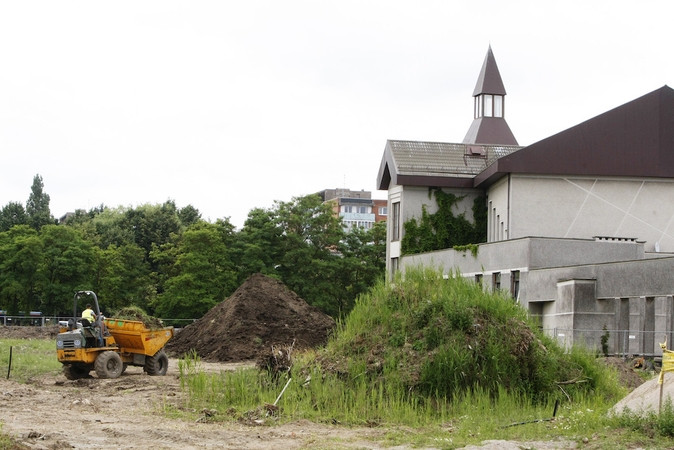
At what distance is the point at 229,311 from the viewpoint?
146ft

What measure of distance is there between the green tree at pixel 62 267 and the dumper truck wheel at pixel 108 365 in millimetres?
48544

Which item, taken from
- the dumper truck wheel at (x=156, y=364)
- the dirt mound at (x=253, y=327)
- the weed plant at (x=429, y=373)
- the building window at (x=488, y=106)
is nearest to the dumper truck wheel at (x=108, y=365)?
the dumper truck wheel at (x=156, y=364)

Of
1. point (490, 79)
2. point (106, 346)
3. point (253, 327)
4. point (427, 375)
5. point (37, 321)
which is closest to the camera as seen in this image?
point (427, 375)

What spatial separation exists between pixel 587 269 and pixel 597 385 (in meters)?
15.9

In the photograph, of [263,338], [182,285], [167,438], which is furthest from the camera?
[182,285]

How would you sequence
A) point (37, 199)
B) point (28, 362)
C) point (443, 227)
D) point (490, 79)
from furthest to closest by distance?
point (37, 199) → point (490, 79) → point (443, 227) → point (28, 362)

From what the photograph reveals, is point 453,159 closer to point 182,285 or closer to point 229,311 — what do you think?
point 229,311

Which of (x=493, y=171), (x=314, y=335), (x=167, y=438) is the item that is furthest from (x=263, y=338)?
(x=167, y=438)

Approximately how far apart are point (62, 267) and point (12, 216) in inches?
1374

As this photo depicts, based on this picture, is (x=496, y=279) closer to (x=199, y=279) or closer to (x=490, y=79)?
(x=490, y=79)

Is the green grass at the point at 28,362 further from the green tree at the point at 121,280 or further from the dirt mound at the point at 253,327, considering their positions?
the green tree at the point at 121,280

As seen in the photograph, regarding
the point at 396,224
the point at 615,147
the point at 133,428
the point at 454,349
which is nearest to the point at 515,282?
the point at 615,147

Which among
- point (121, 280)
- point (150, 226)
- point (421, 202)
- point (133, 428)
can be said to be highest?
point (150, 226)

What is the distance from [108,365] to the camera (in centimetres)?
2836
